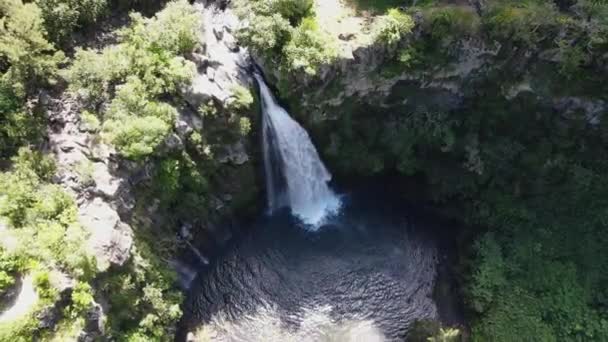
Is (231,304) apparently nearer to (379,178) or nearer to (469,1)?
(379,178)

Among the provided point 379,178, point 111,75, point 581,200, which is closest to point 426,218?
point 379,178

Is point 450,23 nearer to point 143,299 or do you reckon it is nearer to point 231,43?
point 231,43

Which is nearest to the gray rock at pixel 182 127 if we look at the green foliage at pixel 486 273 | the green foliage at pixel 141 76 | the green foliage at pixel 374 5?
the green foliage at pixel 141 76

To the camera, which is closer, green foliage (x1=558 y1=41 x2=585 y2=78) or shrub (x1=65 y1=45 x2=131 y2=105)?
A: shrub (x1=65 y1=45 x2=131 y2=105)

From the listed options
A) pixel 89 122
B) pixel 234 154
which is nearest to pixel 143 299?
pixel 89 122

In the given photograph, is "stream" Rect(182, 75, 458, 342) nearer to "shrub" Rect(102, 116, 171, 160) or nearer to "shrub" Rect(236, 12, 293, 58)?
"shrub" Rect(236, 12, 293, 58)

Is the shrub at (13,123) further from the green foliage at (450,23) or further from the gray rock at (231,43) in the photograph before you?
the green foliage at (450,23)

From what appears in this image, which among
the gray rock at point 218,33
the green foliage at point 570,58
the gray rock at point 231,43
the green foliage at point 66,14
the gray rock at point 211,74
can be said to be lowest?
the green foliage at point 570,58

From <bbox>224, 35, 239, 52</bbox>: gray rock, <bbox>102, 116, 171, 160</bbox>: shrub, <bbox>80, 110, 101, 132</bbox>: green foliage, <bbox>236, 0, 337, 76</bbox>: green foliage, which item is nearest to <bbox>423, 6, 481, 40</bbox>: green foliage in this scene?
<bbox>236, 0, 337, 76</bbox>: green foliage
